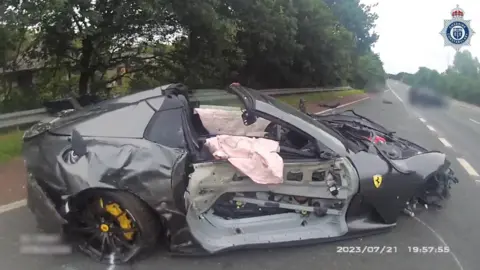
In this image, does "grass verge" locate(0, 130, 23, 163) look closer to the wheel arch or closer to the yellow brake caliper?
the wheel arch

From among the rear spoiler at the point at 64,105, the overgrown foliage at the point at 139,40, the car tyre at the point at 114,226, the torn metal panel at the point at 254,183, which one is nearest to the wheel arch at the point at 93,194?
the car tyre at the point at 114,226

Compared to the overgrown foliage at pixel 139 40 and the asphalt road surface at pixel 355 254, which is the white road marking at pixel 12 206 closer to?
the asphalt road surface at pixel 355 254

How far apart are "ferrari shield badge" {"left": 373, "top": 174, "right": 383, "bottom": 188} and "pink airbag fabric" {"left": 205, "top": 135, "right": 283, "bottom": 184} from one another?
2.78ft

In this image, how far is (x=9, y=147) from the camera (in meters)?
6.91

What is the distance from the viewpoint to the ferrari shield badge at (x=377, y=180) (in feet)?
13.3

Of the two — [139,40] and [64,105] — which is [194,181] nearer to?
[64,105]

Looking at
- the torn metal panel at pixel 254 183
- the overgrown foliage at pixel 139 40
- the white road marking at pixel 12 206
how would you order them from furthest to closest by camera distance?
the overgrown foliage at pixel 139 40 < the white road marking at pixel 12 206 < the torn metal panel at pixel 254 183

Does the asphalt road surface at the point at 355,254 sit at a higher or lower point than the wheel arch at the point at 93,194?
lower

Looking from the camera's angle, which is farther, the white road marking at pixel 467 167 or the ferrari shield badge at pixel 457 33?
the ferrari shield badge at pixel 457 33

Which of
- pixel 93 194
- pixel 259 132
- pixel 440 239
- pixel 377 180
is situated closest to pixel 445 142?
pixel 440 239

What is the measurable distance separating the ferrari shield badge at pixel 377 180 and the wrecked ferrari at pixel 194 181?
0.01 meters

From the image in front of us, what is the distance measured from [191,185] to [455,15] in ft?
43.2

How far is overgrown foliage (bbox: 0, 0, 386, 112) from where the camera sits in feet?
32.9

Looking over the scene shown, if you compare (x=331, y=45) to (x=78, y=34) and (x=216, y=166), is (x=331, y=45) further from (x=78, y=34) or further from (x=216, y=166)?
(x=216, y=166)
